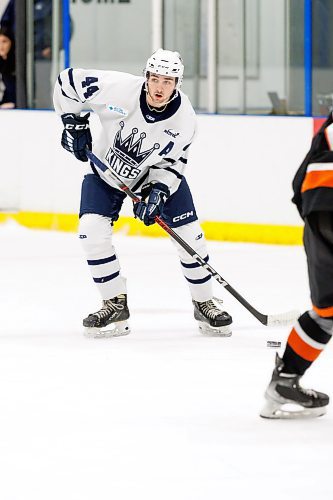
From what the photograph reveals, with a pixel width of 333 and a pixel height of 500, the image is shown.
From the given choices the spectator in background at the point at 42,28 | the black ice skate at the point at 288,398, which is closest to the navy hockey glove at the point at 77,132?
the black ice skate at the point at 288,398

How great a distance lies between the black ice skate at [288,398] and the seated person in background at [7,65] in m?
4.84

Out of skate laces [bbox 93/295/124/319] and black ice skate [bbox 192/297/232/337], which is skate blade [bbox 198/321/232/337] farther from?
skate laces [bbox 93/295/124/319]

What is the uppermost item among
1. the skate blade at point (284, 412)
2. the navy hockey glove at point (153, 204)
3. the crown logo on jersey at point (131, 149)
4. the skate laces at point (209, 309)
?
the crown logo on jersey at point (131, 149)

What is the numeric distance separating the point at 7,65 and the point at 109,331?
3771 millimetres

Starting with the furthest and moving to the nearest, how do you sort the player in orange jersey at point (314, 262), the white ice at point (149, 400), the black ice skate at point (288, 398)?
the black ice skate at point (288, 398), the player in orange jersey at point (314, 262), the white ice at point (149, 400)

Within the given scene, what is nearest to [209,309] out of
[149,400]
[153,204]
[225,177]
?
[153,204]

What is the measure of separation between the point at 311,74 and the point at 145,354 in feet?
9.51

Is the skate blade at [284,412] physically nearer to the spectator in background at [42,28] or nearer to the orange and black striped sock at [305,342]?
the orange and black striped sock at [305,342]

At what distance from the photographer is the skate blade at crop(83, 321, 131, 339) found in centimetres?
425

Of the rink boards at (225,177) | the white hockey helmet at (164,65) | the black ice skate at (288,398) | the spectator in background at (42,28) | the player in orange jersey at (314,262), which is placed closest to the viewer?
the player in orange jersey at (314,262)

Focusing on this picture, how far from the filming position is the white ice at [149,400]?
2598 mm

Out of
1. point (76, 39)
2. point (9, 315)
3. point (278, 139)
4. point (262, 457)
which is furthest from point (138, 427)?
point (76, 39)

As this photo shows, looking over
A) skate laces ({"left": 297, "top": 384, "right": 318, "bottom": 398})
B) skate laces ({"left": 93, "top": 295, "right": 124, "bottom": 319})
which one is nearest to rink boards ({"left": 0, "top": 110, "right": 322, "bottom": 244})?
Result: skate laces ({"left": 93, "top": 295, "right": 124, "bottom": 319})

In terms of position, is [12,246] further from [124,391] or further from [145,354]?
[124,391]
